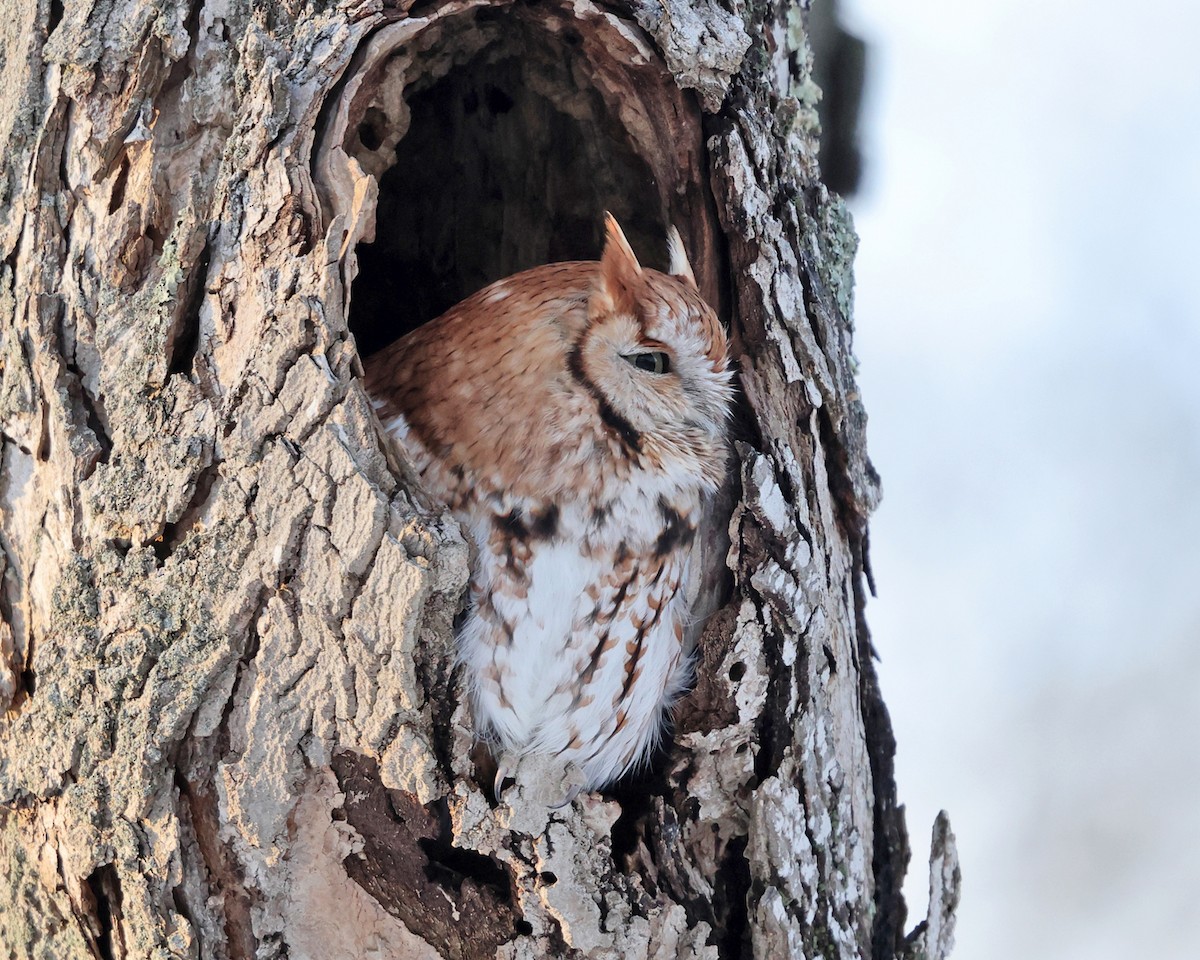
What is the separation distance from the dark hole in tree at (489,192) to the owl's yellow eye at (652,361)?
0.29 metres

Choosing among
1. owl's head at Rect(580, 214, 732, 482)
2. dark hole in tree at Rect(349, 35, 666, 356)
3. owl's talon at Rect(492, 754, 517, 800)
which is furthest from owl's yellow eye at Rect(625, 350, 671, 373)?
owl's talon at Rect(492, 754, 517, 800)

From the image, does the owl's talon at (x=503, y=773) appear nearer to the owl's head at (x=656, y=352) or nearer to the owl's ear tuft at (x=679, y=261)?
the owl's head at (x=656, y=352)

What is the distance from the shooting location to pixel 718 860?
3.84ft

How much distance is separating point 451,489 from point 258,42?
513 mm

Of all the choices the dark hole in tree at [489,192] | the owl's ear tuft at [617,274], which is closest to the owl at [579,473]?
the owl's ear tuft at [617,274]

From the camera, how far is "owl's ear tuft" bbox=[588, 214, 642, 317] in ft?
3.80

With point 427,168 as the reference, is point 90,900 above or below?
below

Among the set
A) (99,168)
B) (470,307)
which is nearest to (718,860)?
(470,307)

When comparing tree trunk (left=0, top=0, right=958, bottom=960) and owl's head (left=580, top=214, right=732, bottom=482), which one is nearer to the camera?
tree trunk (left=0, top=0, right=958, bottom=960)

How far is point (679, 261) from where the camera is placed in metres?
1.25

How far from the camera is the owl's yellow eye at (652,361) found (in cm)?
121

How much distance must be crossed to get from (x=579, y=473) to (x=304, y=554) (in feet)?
1.11

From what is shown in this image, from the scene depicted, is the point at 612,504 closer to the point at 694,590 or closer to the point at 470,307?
the point at 694,590

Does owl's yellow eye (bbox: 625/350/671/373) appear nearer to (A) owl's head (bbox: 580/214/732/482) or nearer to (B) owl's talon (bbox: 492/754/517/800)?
(A) owl's head (bbox: 580/214/732/482)
